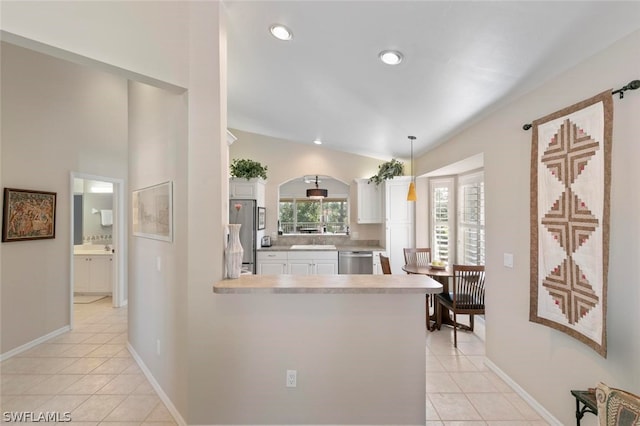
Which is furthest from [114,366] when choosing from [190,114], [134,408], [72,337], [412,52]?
[412,52]

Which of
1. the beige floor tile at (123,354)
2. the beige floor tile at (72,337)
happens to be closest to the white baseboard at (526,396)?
the beige floor tile at (123,354)

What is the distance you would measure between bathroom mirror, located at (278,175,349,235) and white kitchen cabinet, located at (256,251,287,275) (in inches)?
32.3

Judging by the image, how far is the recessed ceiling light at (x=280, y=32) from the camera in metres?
2.15

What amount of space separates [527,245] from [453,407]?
1.45 m

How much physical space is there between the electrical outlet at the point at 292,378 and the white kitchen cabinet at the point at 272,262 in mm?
3196

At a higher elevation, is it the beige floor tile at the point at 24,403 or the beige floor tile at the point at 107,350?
the beige floor tile at the point at 24,403

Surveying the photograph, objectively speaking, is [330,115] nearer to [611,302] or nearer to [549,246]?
[549,246]

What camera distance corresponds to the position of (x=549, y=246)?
2018 millimetres

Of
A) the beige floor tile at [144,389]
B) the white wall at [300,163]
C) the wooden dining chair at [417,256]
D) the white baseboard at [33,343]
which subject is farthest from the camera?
the white wall at [300,163]

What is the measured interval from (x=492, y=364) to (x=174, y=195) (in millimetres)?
3366

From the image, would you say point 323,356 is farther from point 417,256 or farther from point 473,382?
point 417,256

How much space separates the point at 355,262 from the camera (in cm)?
520

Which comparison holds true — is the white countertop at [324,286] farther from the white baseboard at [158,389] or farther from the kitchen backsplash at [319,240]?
the kitchen backsplash at [319,240]

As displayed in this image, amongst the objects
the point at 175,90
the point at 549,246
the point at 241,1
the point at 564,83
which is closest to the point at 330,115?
the point at 241,1
